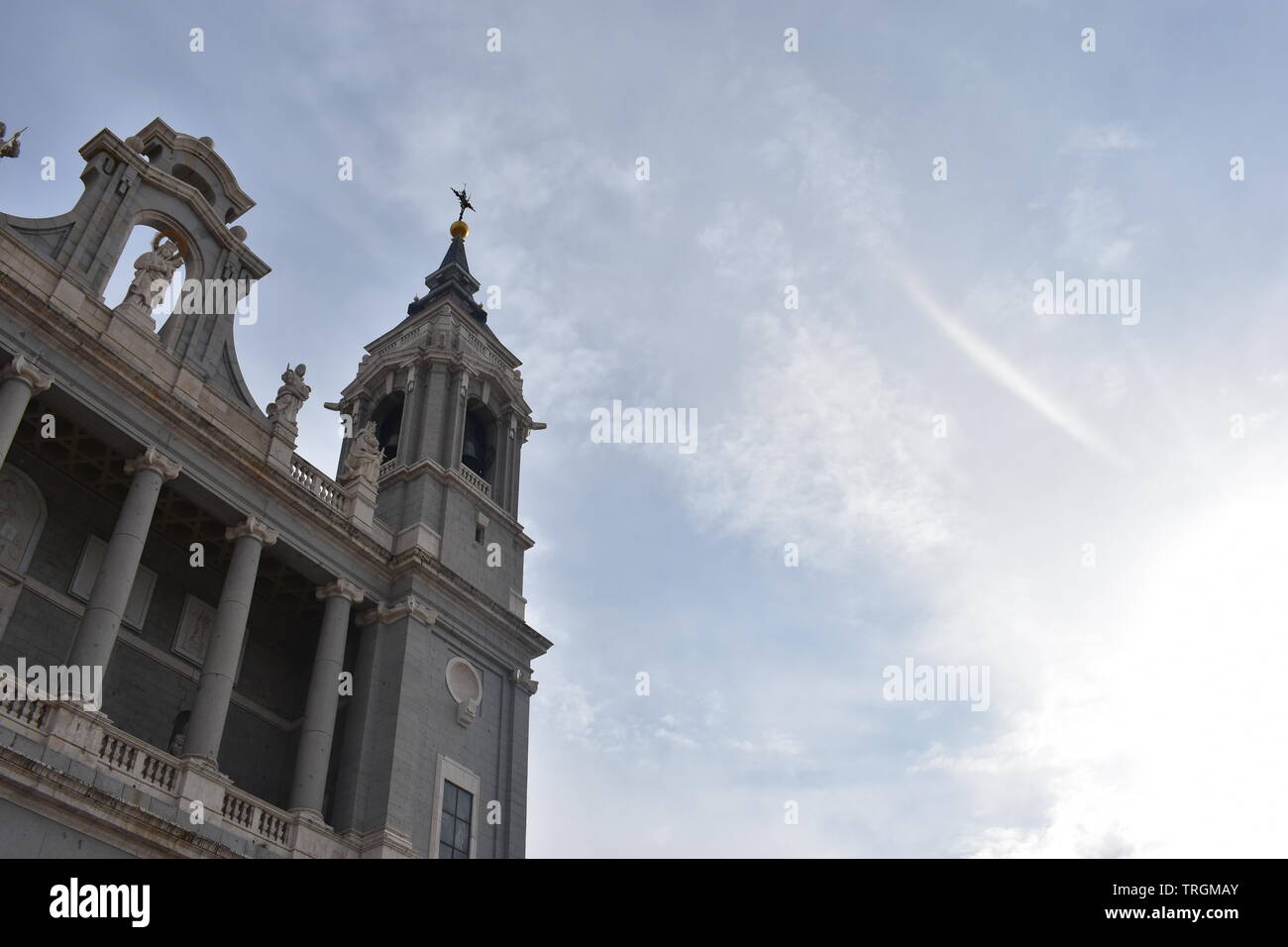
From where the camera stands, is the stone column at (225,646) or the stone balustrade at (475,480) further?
the stone balustrade at (475,480)

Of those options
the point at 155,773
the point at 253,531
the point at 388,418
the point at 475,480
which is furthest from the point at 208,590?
the point at 388,418

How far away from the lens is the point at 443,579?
30.8 m

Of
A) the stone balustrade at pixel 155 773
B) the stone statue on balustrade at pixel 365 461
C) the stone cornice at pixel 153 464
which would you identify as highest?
the stone statue on balustrade at pixel 365 461

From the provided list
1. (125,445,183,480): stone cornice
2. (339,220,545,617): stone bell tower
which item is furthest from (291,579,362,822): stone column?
(125,445,183,480): stone cornice

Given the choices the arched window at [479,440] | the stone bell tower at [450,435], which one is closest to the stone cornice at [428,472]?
the stone bell tower at [450,435]

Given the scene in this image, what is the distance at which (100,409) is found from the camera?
949 inches

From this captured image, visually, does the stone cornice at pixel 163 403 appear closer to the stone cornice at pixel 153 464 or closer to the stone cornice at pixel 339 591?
the stone cornice at pixel 153 464

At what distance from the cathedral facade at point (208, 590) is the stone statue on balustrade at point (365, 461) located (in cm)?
8

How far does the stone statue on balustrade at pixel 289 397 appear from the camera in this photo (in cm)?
2919

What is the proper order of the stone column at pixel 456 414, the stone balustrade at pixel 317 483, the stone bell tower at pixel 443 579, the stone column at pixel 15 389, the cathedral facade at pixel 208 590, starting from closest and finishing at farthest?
the cathedral facade at pixel 208 590
the stone column at pixel 15 389
the stone bell tower at pixel 443 579
the stone balustrade at pixel 317 483
the stone column at pixel 456 414

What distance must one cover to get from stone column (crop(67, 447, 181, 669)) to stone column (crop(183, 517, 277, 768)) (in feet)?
6.93
